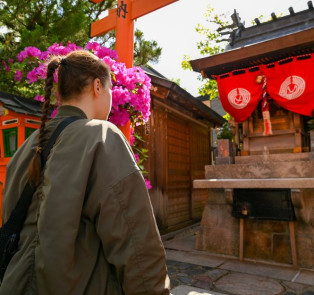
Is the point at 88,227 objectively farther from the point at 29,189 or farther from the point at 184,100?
the point at 184,100

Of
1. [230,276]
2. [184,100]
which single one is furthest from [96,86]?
[184,100]

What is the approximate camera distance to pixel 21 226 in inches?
53.2

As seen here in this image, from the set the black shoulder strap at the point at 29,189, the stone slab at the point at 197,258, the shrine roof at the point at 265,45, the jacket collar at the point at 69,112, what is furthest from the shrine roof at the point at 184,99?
the black shoulder strap at the point at 29,189

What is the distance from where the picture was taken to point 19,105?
192 inches

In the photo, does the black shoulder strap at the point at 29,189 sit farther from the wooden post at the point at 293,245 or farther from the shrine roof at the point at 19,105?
the wooden post at the point at 293,245

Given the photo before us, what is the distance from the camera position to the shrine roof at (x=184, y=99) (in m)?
7.45

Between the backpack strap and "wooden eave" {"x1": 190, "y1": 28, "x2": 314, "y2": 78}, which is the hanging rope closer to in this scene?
"wooden eave" {"x1": 190, "y1": 28, "x2": 314, "y2": 78}

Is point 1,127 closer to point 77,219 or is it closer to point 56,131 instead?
point 56,131

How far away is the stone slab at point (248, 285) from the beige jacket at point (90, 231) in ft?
12.0

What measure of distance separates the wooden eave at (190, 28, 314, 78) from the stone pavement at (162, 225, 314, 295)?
15.7ft

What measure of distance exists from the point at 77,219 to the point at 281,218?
5.44 metres

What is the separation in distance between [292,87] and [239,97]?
4.26 ft

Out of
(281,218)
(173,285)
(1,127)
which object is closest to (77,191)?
(173,285)

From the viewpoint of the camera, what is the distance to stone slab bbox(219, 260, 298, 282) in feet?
16.4
